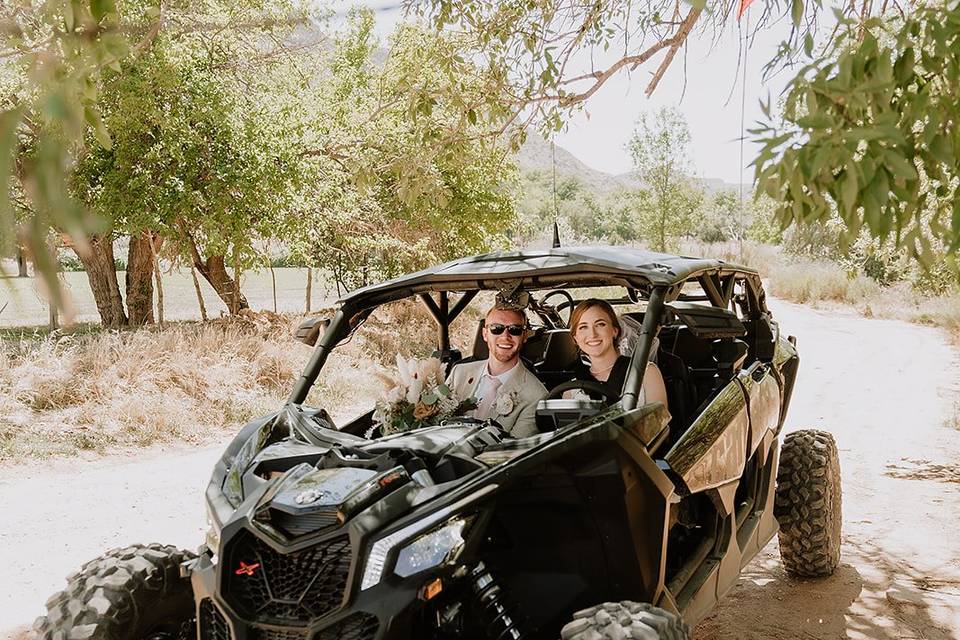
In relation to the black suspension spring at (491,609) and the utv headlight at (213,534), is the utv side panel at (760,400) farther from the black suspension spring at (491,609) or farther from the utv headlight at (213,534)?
the utv headlight at (213,534)

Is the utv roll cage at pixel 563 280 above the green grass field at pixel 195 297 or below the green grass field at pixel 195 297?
above

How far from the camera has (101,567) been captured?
3.47 m

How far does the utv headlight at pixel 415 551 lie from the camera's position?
112 inches

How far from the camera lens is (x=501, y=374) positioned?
15.9 feet

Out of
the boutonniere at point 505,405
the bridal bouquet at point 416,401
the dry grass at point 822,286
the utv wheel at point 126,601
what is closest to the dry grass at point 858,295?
the dry grass at point 822,286

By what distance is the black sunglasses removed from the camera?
15.9 ft

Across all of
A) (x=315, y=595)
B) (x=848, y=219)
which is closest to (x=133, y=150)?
(x=315, y=595)

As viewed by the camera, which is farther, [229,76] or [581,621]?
[229,76]

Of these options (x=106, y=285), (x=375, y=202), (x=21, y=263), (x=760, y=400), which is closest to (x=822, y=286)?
(x=375, y=202)

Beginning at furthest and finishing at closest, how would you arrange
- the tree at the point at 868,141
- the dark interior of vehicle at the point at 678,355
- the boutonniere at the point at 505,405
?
the dark interior of vehicle at the point at 678,355 < the boutonniere at the point at 505,405 < the tree at the point at 868,141

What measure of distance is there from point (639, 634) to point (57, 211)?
7.53 ft

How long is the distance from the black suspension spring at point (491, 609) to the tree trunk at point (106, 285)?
1393cm

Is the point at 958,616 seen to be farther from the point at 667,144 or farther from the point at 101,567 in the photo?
the point at 667,144

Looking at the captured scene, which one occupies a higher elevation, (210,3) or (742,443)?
(210,3)
